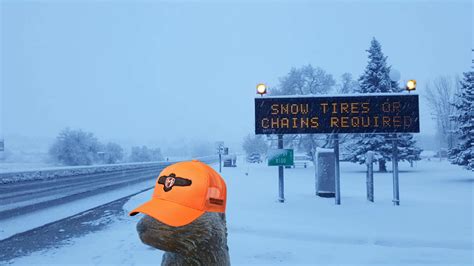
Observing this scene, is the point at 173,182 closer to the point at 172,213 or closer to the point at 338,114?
the point at 172,213

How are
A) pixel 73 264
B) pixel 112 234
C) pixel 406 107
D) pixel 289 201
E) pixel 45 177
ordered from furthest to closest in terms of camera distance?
pixel 45 177 → pixel 289 201 → pixel 406 107 → pixel 112 234 → pixel 73 264

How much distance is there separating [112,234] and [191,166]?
9.13 meters

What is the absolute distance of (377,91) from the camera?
3603 cm

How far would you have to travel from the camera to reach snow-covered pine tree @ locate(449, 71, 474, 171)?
98.5 ft

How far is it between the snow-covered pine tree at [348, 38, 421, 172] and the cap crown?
35458 mm

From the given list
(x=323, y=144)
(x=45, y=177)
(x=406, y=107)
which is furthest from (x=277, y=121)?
(x=323, y=144)

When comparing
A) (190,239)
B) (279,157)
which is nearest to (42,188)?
(279,157)

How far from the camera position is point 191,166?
5.74 feet

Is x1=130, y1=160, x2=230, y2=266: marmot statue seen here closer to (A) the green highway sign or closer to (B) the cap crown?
(B) the cap crown

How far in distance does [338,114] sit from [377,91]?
79.0 ft

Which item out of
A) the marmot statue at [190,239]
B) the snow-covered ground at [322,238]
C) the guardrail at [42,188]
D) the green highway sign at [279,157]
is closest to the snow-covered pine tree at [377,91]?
the guardrail at [42,188]

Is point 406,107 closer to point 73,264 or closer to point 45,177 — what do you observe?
point 73,264

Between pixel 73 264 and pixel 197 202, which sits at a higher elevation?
pixel 197 202

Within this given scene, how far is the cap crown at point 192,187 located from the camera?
167 centimetres
